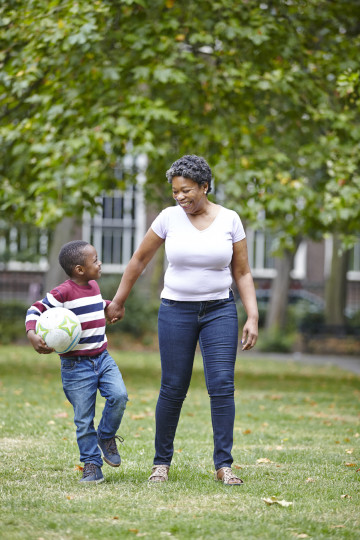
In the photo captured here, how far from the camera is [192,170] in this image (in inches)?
203

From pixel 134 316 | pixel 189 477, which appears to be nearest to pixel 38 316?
pixel 189 477

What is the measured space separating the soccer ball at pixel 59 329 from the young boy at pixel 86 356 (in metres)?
0.14

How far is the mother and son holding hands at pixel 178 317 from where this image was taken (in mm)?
5191

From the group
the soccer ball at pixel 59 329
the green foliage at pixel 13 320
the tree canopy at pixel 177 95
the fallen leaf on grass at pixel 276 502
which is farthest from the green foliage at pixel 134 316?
the fallen leaf on grass at pixel 276 502

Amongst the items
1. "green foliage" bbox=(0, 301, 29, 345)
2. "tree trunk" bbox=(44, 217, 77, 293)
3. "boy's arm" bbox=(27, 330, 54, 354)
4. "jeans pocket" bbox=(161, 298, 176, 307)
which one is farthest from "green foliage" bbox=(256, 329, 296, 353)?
"boy's arm" bbox=(27, 330, 54, 354)

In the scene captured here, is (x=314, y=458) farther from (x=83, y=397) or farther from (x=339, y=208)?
(x=339, y=208)

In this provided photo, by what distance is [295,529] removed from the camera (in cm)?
410

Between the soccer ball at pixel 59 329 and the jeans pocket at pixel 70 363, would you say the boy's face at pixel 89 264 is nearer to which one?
the soccer ball at pixel 59 329

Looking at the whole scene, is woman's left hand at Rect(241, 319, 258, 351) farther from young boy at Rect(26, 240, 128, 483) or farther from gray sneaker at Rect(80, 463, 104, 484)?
gray sneaker at Rect(80, 463, 104, 484)

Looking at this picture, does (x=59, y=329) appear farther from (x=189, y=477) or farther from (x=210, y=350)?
(x=189, y=477)

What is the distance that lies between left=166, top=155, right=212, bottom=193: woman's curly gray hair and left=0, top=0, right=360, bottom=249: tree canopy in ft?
18.0

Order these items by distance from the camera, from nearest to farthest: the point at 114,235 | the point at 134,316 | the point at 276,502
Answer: the point at 276,502 → the point at 134,316 → the point at 114,235

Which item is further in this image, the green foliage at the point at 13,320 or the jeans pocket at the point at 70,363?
the green foliage at the point at 13,320

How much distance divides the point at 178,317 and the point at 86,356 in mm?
626
